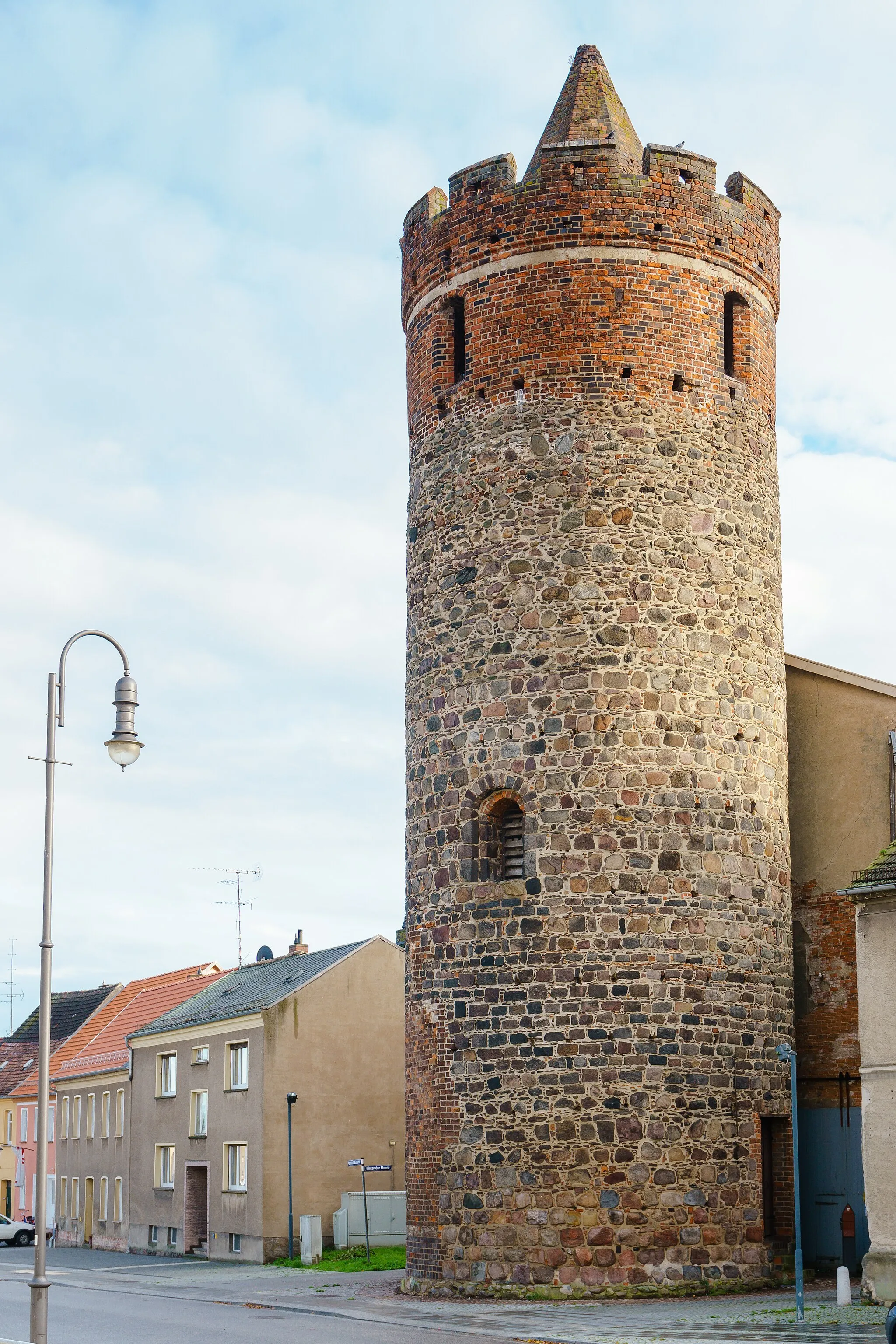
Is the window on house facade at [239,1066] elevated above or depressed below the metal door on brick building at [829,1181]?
above

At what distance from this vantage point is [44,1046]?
568 inches

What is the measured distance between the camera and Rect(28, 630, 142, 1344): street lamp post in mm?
13883

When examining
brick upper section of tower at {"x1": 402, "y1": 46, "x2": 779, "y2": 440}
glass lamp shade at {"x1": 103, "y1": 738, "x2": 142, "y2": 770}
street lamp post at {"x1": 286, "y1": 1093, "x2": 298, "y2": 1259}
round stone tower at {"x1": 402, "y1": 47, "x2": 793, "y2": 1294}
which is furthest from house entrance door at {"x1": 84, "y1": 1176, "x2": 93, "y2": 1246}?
glass lamp shade at {"x1": 103, "y1": 738, "x2": 142, "y2": 770}

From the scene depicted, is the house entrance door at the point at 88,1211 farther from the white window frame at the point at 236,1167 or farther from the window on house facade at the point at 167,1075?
the white window frame at the point at 236,1167

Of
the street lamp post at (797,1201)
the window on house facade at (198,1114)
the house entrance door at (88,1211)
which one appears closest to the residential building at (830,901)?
the street lamp post at (797,1201)

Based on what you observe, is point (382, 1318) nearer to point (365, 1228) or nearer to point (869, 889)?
point (869, 889)

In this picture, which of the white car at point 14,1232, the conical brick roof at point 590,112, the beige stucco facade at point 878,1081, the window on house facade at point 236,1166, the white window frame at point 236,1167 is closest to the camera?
the beige stucco facade at point 878,1081

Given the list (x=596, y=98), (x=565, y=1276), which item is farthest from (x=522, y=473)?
(x=565, y=1276)

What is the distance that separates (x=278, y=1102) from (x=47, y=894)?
1958 centimetres

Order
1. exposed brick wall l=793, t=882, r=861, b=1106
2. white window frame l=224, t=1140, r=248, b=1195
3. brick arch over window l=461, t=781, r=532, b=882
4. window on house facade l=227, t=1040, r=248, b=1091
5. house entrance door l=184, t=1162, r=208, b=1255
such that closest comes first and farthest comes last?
1. brick arch over window l=461, t=781, r=532, b=882
2. exposed brick wall l=793, t=882, r=861, b=1106
3. white window frame l=224, t=1140, r=248, b=1195
4. window on house facade l=227, t=1040, r=248, b=1091
5. house entrance door l=184, t=1162, r=208, b=1255

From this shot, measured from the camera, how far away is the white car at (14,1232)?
147 feet

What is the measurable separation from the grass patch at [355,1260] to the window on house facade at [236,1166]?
2311 mm

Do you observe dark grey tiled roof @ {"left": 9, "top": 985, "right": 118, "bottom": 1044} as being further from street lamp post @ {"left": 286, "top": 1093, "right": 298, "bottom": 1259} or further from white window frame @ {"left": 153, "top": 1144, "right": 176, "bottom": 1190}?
street lamp post @ {"left": 286, "top": 1093, "right": 298, "bottom": 1259}

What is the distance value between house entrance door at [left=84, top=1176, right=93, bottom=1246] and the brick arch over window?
28.1 meters
